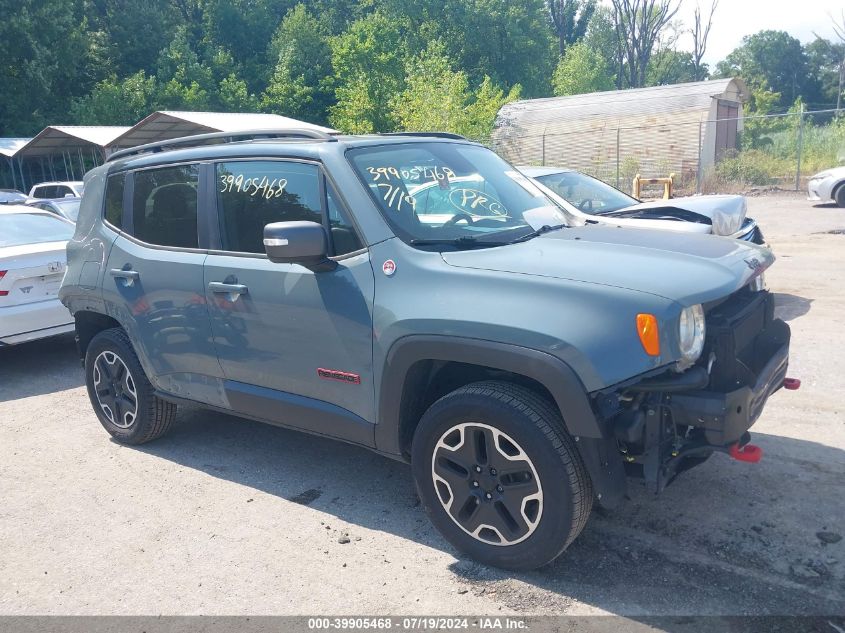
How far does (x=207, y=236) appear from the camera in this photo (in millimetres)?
4312

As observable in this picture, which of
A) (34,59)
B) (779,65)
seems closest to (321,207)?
(34,59)

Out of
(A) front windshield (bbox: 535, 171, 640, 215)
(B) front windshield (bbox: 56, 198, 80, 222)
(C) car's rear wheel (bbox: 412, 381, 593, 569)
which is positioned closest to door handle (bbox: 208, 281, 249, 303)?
(C) car's rear wheel (bbox: 412, 381, 593, 569)

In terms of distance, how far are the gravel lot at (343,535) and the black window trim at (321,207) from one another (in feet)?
4.73

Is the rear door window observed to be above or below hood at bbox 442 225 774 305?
below

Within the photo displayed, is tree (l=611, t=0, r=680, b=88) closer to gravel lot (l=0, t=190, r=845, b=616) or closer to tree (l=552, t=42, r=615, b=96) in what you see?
tree (l=552, t=42, r=615, b=96)

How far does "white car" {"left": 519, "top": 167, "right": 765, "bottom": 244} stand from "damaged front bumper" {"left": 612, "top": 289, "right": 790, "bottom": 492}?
11.0 ft

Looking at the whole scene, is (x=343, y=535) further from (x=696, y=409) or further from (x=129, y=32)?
(x=129, y=32)

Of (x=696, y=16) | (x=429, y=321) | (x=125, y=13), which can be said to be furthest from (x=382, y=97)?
(x=696, y=16)

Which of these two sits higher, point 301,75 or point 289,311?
point 301,75

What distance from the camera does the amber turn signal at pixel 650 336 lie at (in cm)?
288

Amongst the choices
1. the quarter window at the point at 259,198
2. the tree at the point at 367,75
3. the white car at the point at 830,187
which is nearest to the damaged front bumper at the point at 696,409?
the quarter window at the point at 259,198

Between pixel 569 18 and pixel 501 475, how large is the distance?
252ft

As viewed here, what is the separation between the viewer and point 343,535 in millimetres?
3803

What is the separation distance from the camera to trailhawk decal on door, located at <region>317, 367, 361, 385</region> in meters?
3.63
